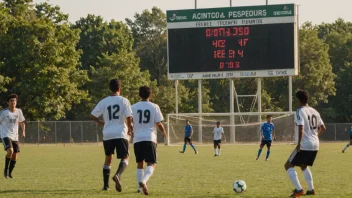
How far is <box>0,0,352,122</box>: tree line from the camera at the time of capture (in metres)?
54.9

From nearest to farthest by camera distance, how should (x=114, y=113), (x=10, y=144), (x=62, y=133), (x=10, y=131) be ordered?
(x=114, y=113) → (x=10, y=144) → (x=10, y=131) → (x=62, y=133)

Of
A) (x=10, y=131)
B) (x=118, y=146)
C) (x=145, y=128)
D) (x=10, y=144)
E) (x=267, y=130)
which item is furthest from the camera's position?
(x=267, y=130)

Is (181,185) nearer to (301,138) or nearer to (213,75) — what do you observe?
(301,138)

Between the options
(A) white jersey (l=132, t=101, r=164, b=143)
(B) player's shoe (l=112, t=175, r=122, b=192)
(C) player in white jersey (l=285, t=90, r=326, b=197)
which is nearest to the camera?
(C) player in white jersey (l=285, t=90, r=326, b=197)

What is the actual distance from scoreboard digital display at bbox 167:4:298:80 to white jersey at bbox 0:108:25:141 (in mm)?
26638

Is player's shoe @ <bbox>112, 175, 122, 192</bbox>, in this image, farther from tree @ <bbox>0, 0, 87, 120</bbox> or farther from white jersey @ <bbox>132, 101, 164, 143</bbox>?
tree @ <bbox>0, 0, 87, 120</bbox>

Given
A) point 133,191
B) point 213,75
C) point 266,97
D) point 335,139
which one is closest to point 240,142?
point 213,75

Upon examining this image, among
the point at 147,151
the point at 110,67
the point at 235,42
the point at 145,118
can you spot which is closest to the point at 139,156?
the point at 147,151

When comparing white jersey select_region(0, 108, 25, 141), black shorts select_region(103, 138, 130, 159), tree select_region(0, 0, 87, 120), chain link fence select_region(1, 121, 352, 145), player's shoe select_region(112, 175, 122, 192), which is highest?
tree select_region(0, 0, 87, 120)

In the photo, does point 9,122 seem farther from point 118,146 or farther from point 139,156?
point 139,156

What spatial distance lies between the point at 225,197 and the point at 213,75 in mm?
32090

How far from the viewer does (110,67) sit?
6700cm

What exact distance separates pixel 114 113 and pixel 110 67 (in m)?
54.2

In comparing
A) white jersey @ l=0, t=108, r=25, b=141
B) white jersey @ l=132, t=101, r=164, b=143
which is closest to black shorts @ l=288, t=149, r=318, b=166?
white jersey @ l=132, t=101, r=164, b=143
